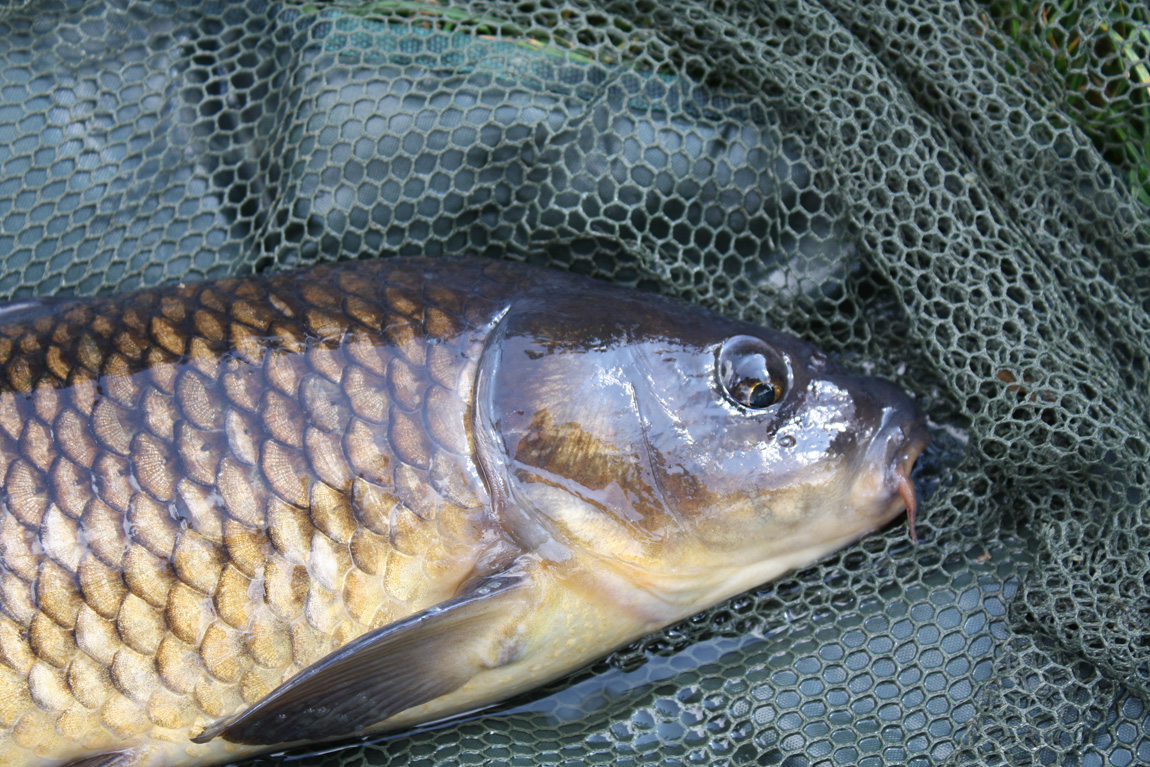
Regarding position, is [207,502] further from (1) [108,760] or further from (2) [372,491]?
(1) [108,760]

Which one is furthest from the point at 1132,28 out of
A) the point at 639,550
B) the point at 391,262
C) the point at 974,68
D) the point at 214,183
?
the point at 214,183

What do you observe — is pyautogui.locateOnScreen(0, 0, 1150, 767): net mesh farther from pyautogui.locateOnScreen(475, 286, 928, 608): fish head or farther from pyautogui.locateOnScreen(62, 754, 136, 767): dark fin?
pyautogui.locateOnScreen(62, 754, 136, 767): dark fin

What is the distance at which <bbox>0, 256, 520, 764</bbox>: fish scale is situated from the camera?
136 cm

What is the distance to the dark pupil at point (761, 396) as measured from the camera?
1.55 metres

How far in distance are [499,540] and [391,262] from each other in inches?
23.6

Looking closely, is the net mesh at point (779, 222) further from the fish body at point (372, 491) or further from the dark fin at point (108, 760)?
the dark fin at point (108, 760)

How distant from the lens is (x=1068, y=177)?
5.63ft

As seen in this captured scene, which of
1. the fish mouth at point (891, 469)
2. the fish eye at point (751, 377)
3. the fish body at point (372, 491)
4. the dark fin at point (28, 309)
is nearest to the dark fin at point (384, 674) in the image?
the fish body at point (372, 491)

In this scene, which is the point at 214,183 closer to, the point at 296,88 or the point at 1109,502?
the point at 296,88

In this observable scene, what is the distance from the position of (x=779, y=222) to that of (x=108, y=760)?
160 centimetres

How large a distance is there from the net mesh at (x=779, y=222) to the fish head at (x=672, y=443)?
0.64 ft

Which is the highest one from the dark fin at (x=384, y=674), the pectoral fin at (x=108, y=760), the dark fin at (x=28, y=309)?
the dark fin at (x=28, y=309)

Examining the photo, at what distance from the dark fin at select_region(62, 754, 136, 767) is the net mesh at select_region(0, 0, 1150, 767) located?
1.09 ft

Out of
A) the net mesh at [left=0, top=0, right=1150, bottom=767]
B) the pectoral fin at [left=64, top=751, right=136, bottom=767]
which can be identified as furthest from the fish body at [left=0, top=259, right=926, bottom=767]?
the net mesh at [left=0, top=0, right=1150, bottom=767]
